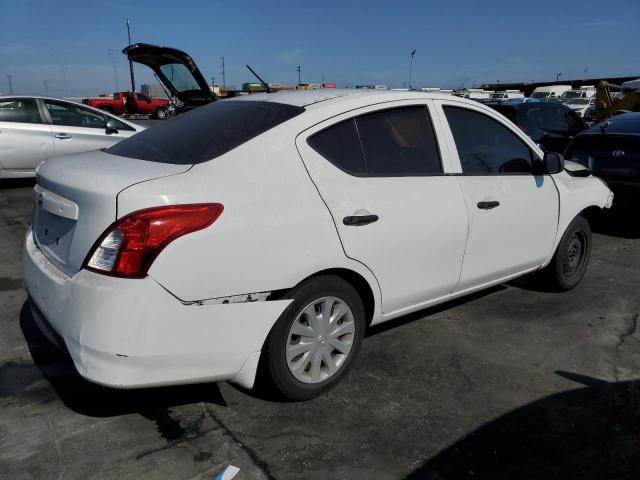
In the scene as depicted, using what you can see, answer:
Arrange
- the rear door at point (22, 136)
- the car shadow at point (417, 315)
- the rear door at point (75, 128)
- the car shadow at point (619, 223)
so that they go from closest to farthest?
the car shadow at point (417, 315) → the car shadow at point (619, 223) → the rear door at point (22, 136) → the rear door at point (75, 128)

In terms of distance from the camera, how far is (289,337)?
2.61 metres

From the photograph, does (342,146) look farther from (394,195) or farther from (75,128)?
(75,128)

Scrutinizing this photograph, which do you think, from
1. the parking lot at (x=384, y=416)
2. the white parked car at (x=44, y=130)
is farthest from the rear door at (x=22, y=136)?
the parking lot at (x=384, y=416)

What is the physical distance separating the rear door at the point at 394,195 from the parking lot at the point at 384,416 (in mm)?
516

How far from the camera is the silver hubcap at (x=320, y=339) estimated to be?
2684 millimetres

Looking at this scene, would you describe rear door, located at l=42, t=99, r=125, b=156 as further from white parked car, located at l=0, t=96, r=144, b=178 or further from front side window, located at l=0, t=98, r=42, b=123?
front side window, located at l=0, t=98, r=42, b=123

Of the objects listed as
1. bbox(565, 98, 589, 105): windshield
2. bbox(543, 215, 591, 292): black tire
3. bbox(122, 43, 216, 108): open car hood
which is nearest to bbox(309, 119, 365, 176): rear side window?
bbox(543, 215, 591, 292): black tire

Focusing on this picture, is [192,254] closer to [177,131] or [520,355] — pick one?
Answer: [177,131]

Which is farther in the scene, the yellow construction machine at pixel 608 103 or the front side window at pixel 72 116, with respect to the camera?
the yellow construction machine at pixel 608 103

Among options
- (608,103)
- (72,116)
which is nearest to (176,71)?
(72,116)

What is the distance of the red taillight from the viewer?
216 centimetres

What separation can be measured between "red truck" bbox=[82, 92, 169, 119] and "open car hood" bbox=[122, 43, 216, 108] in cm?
2572

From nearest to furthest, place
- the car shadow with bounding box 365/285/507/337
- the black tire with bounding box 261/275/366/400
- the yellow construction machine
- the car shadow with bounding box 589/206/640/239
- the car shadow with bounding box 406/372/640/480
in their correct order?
the car shadow with bounding box 406/372/640/480
the black tire with bounding box 261/275/366/400
the car shadow with bounding box 365/285/507/337
the car shadow with bounding box 589/206/640/239
the yellow construction machine

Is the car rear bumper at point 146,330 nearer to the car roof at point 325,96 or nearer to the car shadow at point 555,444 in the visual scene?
the car shadow at point 555,444
